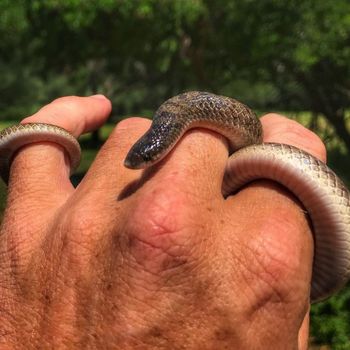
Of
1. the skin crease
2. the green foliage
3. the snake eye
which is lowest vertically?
the green foliage

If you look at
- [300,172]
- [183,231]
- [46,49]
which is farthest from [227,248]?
[46,49]

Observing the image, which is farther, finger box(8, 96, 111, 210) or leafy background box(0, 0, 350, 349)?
leafy background box(0, 0, 350, 349)

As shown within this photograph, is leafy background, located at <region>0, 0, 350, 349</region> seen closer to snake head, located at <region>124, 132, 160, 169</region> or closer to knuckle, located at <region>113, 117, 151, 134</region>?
knuckle, located at <region>113, 117, 151, 134</region>

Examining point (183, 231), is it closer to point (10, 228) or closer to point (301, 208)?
point (301, 208)

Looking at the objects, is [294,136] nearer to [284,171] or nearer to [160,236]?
[284,171]

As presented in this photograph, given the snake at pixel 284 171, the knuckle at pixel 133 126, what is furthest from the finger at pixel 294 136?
the knuckle at pixel 133 126

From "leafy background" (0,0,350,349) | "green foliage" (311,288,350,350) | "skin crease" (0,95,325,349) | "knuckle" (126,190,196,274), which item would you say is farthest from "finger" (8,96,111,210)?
"leafy background" (0,0,350,349)

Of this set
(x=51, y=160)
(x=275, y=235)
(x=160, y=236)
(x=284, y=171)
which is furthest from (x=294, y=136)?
(x=51, y=160)

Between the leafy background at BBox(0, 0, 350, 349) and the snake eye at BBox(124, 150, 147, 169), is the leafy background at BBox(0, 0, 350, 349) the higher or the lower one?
the lower one
